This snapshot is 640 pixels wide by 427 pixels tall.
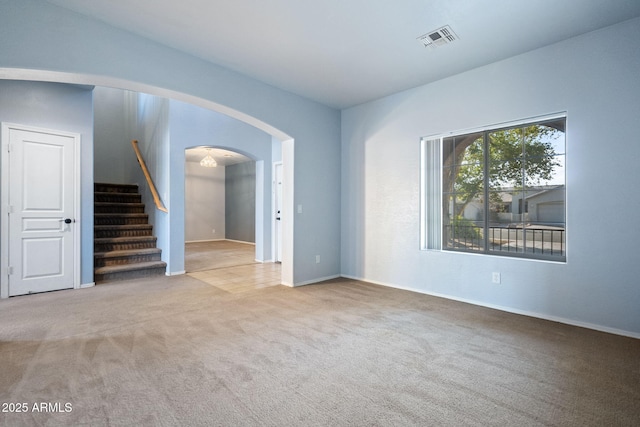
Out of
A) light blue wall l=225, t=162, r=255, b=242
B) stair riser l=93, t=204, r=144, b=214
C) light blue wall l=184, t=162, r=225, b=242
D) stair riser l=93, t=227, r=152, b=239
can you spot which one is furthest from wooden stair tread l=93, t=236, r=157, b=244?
light blue wall l=184, t=162, r=225, b=242

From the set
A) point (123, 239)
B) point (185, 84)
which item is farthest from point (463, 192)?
point (123, 239)

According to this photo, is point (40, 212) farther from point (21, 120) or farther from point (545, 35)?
point (545, 35)

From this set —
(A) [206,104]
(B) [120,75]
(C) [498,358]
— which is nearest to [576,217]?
(C) [498,358]

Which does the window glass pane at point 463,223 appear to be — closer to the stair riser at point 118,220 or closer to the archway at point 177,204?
the archway at point 177,204

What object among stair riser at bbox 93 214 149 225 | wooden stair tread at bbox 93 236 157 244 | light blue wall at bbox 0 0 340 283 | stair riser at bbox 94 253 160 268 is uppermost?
light blue wall at bbox 0 0 340 283

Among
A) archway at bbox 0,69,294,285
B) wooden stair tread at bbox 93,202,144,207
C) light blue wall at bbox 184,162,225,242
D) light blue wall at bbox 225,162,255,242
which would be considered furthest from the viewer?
light blue wall at bbox 184,162,225,242

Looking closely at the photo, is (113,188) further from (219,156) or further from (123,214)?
(219,156)

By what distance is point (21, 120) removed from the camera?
3.92m

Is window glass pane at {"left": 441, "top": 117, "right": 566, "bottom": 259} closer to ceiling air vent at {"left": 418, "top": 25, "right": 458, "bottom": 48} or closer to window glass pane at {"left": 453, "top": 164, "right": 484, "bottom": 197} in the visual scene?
window glass pane at {"left": 453, "top": 164, "right": 484, "bottom": 197}

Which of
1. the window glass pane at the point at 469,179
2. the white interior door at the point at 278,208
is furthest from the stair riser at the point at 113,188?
the window glass pane at the point at 469,179

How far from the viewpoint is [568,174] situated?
3062 millimetres

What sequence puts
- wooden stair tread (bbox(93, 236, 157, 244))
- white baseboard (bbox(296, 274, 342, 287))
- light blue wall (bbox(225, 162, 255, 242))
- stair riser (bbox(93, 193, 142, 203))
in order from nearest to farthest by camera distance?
white baseboard (bbox(296, 274, 342, 287))
wooden stair tread (bbox(93, 236, 157, 244))
stair riser (bbox(93, 193, 142, 203))
light blue wall (bbox(225, 162, 255, 242))

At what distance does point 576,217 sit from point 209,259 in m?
6.42

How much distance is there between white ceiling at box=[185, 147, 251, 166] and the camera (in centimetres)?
876
